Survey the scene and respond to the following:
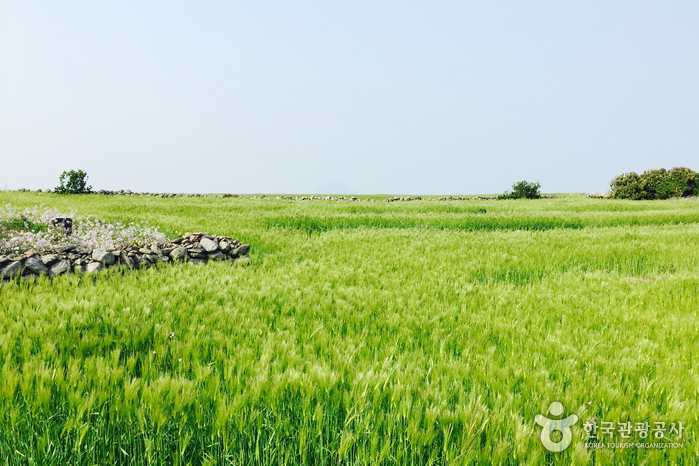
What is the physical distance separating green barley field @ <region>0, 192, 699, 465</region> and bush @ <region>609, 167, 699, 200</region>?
45059 mm

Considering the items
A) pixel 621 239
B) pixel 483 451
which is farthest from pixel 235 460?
pixel 621 239

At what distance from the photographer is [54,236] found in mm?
10078

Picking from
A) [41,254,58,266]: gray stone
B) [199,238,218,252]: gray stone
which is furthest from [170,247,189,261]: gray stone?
[41,254,58,266]: gray stone

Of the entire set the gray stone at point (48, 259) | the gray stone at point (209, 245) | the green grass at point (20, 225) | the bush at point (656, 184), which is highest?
the bush at point (656, 184)

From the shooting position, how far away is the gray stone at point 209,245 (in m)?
8.88

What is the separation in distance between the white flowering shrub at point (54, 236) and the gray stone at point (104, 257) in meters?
0.79

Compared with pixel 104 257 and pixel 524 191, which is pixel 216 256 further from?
pixel 524 191

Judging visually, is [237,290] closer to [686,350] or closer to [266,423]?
[266,423]

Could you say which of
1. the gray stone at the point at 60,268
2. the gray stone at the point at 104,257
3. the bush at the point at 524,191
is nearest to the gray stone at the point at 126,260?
the gray stone at the point at 104,257

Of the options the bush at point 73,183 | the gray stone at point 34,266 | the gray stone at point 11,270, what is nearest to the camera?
the gray stone at point 11,270

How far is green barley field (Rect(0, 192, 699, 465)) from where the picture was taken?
2404mm

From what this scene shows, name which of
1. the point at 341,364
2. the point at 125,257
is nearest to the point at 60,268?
the point at 125,257

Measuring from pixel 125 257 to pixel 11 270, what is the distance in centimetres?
176

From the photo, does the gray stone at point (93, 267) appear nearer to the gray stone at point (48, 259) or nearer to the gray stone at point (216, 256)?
the gray stone at point (48, 259)
